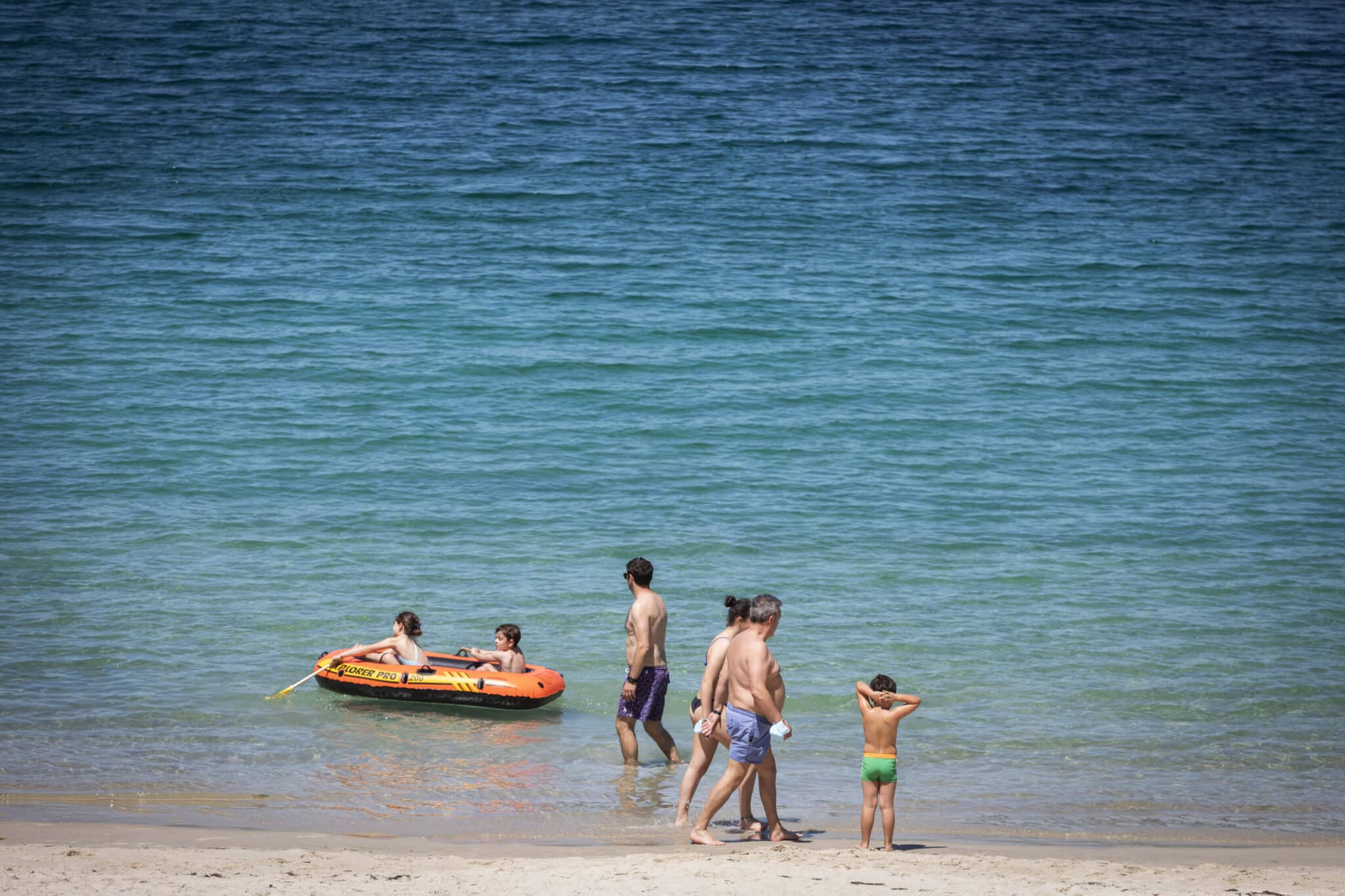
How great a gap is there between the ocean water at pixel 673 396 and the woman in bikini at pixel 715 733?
1.45 ft

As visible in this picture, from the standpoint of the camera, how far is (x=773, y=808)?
711 cm

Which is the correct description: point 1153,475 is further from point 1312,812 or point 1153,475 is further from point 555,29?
point 555,29

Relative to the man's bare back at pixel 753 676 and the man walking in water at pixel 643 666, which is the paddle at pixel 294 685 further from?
the man's bare back at pixel 753 676

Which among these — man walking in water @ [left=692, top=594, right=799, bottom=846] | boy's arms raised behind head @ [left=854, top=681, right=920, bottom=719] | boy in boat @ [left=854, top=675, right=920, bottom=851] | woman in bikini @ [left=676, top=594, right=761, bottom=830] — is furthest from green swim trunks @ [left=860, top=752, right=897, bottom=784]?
woman in bikini @ [left=676, top=594, right=761, bottom=830]

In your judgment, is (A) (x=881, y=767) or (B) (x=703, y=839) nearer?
(A) (x=881, y=767)

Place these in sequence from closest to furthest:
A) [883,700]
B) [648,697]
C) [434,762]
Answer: [883,700] → [648,697] → [434,762]

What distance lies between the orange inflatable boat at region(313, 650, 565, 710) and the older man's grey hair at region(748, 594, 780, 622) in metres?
3.68

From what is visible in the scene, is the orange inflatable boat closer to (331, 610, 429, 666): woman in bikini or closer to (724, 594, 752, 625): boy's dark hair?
(331, 610, 429, 666): woman in bikini

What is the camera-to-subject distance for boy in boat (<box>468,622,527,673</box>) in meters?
10.1

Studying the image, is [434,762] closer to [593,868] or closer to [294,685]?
[294,685]

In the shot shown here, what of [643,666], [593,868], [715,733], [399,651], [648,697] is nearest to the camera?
[593,868]

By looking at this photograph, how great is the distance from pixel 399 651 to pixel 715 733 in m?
3.99

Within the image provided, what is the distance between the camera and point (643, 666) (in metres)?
8.43

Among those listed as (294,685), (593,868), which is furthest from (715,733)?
(294,685)
